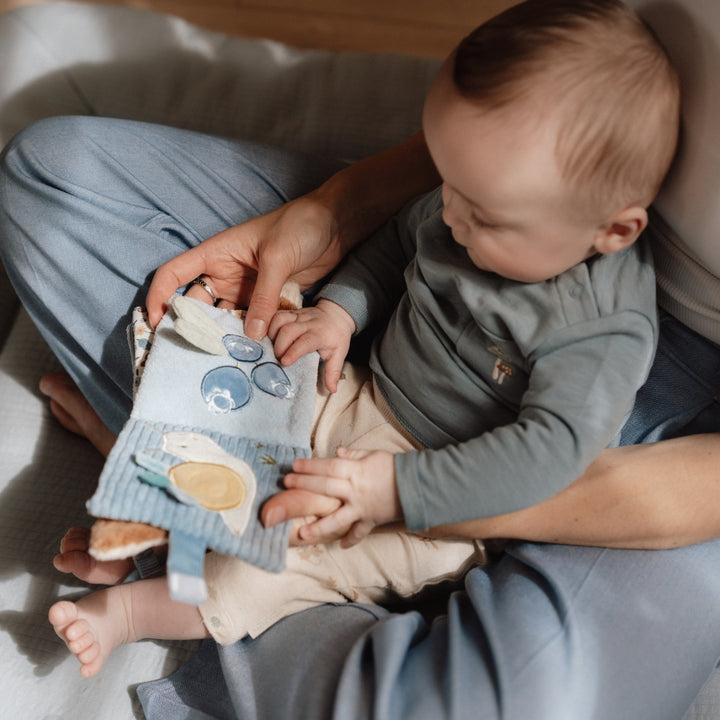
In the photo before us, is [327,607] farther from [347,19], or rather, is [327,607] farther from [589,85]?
[347,19]

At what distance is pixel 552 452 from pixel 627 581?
6.7 inches

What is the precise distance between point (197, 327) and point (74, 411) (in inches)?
15.9

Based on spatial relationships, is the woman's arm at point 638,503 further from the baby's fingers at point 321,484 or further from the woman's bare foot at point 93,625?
the woman's bare foot at point 93,625

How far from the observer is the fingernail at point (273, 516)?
2.21ft

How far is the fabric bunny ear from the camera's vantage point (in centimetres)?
78

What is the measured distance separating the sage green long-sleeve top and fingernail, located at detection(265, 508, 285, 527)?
0.34 feet

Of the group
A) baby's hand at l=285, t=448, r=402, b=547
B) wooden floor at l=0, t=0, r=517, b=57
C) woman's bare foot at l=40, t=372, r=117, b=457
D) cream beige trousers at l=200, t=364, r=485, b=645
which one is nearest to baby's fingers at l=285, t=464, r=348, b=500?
baby's hand at l=285, t=448, r=402, b=547

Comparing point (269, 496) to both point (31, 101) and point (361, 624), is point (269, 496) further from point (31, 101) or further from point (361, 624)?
point (31, 101)

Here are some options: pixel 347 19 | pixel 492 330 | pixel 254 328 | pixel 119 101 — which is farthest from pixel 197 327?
pixel 347 19

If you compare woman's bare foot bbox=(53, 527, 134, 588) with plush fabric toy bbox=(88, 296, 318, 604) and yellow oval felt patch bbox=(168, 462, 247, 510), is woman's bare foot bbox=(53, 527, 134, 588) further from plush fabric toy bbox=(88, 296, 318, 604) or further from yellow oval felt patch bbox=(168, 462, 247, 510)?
yellow oval felt patch bbox=(168, 462, 247, 510)

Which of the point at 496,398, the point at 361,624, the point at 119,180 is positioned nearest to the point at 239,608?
the point at 361,624

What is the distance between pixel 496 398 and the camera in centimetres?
79

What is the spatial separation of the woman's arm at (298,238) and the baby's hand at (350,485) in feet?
0.64

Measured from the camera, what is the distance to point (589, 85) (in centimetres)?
62
